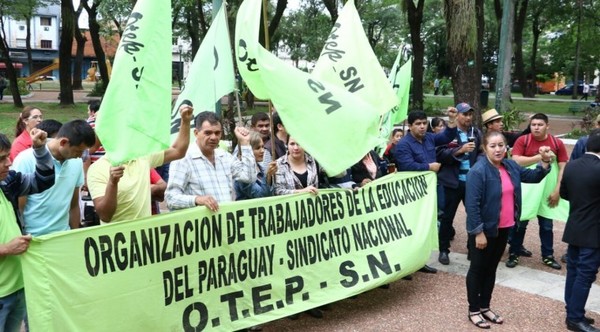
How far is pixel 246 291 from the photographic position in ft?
14.8

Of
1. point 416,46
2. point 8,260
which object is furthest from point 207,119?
point 416,46

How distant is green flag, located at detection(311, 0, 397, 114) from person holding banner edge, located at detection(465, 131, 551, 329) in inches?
43.8

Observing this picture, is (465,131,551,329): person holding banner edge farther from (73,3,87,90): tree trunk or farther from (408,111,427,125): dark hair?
(73,3,87,90): tree trunk

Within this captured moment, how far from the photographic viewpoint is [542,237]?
266 inches

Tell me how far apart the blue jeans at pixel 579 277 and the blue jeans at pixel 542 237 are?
165 centimetres

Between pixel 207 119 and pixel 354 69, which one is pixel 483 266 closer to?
pixel 354 69

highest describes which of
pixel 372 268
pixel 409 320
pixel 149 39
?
pixel 149 39

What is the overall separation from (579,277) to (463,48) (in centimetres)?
803

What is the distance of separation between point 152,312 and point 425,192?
3.13 meters

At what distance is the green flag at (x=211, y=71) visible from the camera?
504cm

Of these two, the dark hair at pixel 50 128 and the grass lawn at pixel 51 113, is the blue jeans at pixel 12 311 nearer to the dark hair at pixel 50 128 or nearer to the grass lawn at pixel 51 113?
the dark hair at pixel 50 128

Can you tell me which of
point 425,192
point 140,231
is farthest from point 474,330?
point 140,231

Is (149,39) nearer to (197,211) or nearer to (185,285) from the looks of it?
(197,211)

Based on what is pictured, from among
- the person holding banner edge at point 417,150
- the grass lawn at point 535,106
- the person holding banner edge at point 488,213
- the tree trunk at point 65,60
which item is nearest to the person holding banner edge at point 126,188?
the person holding banner edge at point 488,213
